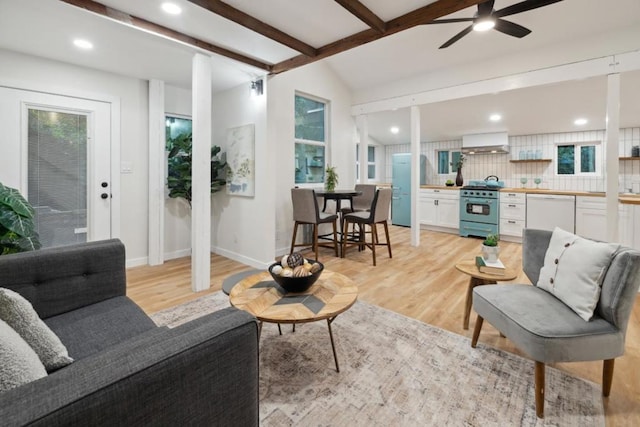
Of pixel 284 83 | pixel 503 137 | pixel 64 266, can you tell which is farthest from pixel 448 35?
pixel 64 266

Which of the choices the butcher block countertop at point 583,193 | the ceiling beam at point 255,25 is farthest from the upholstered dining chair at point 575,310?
the ceiling beam at point 255,25

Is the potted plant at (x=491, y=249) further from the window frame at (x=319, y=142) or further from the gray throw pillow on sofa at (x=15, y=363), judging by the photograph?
the window frame at (x=319, y=142)

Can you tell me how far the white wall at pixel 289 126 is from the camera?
4.00 metres

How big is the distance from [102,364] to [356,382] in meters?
1.37

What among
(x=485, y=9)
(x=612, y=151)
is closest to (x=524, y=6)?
(x=485, y=9)

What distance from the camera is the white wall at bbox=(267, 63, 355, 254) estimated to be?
400 centimetres

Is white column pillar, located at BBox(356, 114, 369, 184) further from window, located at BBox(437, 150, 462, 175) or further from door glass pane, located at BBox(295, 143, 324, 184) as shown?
window, located at BBox(437, 150, 462, 175)

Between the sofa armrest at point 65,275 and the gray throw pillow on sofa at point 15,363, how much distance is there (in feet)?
2.95

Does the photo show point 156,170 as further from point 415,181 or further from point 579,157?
point 579,157

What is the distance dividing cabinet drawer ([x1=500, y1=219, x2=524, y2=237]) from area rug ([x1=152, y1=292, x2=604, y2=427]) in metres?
3.95

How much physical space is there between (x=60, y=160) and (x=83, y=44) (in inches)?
50.6

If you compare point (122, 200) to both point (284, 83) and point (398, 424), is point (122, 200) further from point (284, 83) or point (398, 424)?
point (398, 424)

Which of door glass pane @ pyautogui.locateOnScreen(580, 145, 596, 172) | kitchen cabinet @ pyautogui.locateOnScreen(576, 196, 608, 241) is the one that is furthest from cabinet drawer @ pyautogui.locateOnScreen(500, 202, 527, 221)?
door glass pane @ pyautogui.locateOnScreen(580, 145, 596, 172)

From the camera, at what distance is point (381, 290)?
317cm
